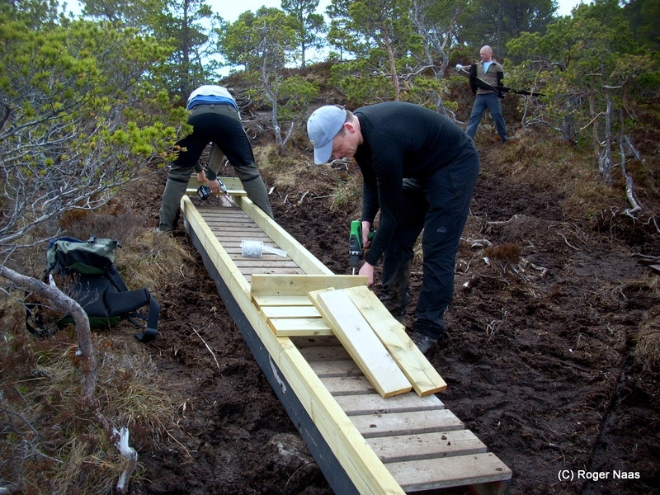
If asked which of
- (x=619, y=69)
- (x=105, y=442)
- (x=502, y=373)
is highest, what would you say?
(x=619, y=69)

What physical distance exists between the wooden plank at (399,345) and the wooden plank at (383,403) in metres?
0.06

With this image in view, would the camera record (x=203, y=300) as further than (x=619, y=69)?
No

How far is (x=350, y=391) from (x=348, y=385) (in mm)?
71

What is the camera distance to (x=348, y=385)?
322cm

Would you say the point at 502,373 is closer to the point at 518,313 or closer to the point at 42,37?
the point at 518,313

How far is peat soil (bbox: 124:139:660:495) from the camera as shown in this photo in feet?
9.88

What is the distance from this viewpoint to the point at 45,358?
353cm

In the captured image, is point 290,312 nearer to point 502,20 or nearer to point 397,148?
point 397,148

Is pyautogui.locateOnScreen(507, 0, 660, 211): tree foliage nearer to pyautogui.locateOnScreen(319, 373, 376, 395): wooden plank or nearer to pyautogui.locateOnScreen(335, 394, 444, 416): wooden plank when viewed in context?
pyautogui.locateOnScreen(335, 394, 444, 416): wooden plank

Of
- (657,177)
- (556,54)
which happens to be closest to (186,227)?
(657,177)

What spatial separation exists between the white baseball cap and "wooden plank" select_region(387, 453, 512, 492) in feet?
6.03

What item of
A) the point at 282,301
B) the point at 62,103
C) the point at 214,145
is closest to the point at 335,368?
the point at 282,301

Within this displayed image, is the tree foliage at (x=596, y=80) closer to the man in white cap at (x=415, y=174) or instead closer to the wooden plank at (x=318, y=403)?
the man in white cap at (x=415, y=174)

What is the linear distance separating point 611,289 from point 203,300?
3.94 meters
